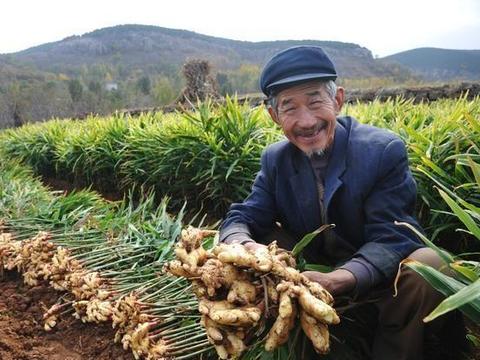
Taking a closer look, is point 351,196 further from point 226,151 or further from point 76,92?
point 76,92

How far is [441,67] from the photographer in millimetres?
69312

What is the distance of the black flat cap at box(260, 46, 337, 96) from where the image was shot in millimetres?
1721

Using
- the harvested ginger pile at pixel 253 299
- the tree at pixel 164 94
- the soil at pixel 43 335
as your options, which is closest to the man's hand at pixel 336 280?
the harvested ginger pile at pixel 253 299

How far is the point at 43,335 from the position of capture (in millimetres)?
2234

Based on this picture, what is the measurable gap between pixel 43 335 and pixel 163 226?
35.2 inches

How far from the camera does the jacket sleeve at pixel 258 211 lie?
1.97 meters

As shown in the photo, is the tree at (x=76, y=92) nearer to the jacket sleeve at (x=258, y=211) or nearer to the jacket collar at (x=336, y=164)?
the jacket sleeve at (x=258, y=211)

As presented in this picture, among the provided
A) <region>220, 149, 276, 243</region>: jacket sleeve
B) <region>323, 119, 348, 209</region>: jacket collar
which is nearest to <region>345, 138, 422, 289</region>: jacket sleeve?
<region>323, 119, 348, 209</region>: jacket collar

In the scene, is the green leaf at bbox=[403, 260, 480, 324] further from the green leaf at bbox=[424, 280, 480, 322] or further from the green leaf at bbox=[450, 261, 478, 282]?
the green leaf at bbox=[424, 280, 480, 322]

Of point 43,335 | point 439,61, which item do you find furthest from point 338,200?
point 439,61

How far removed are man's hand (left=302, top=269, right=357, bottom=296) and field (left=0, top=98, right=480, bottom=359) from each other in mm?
227

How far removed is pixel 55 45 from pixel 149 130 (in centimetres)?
8465

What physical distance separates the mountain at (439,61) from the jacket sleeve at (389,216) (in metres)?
66.0

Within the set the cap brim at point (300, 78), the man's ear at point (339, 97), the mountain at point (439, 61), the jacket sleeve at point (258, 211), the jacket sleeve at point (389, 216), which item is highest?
the cap brim at point (300, 78)
